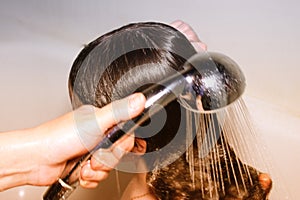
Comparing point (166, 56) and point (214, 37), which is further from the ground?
point (166, 56)

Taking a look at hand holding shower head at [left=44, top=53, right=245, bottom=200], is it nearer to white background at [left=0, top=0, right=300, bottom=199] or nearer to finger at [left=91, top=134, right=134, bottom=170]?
finger at [left=91, top=134, right=134, bottom=170]

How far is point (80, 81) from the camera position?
2.75ft

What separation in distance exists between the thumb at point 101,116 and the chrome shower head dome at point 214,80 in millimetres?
72

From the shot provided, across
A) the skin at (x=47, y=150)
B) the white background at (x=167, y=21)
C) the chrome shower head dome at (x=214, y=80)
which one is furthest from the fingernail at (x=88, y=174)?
the white background at (x=167, y=21)

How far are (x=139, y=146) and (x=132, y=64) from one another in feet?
0.52

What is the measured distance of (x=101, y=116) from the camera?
2.35 ft

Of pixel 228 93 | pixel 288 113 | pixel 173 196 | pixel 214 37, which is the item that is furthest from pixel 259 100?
pixel 228 93

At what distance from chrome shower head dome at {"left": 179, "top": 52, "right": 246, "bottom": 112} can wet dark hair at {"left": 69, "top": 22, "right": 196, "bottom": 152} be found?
8 centimetres

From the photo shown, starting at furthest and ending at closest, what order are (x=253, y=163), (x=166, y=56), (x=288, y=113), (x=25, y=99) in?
(x=25, y=99), (x=288, y=113), (x=253, y=163), (x=166, y=56)

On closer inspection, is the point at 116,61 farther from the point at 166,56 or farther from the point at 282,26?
the point at 282,26

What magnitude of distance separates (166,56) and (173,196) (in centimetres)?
25

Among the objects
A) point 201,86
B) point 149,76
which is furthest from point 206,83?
point 149,76

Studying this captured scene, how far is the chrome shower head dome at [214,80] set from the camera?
2.14 ft

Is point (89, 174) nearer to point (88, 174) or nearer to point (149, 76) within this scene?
point (88, 174)
